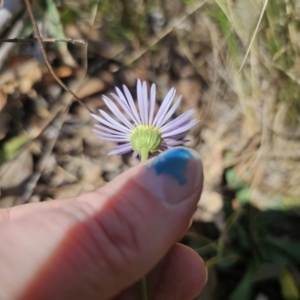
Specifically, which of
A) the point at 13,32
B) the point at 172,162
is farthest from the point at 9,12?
the point at 172,162

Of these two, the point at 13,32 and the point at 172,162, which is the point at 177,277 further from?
the point at 13,32

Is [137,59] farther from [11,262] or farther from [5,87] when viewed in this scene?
[11,262]

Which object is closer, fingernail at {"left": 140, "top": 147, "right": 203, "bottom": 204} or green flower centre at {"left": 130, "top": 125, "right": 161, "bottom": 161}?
fingernail at {"left": 140, "top": 147, "right": 203, "bottom": 204}

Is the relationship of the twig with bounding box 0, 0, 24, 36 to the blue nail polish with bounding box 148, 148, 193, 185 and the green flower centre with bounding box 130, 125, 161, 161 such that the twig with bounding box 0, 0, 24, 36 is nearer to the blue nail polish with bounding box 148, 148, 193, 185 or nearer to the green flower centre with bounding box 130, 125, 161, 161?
the green flower centre with bounding box 130, 125, 161, 161

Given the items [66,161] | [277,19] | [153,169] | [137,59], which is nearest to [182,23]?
[137,59]

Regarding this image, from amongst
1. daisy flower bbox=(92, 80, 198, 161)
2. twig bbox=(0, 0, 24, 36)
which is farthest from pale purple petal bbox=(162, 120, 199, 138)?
twig bbox=(0, 0, 24, 36)
